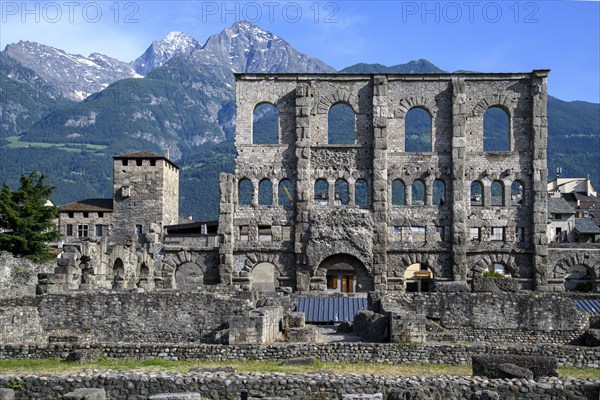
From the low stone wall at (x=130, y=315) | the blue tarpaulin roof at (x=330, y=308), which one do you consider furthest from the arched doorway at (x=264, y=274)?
the low stone wall at (x=130, y=315)

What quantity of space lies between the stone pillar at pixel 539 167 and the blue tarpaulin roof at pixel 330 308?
19047mm

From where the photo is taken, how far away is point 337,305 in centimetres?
3209

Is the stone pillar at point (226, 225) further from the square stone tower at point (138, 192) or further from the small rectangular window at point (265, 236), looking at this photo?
the square stone tower at point (138, 192)

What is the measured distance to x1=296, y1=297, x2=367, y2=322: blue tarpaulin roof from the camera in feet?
101

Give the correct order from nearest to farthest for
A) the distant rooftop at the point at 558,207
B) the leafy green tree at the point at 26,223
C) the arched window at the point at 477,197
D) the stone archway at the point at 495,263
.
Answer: the stone archway at the point at 495,263 < the arched window at the point at 477,197 < the leafy green tree at the point at 26,223 < the distant rooftop at the point at 558,207

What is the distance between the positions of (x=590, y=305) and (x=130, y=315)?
16010 millimetres

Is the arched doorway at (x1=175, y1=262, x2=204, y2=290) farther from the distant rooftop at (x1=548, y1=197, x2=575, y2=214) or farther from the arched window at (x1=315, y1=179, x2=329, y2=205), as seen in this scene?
the distant rooftop at (x1=548, y1=197, x2=575, y2=214)

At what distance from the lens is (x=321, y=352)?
841 inches

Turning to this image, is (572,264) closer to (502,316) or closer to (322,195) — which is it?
(502,316)

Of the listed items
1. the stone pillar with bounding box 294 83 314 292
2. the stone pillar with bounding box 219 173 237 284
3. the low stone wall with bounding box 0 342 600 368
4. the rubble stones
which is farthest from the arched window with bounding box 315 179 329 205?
the rubble stones

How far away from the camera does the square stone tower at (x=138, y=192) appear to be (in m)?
68.3

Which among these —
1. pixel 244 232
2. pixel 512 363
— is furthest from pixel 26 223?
pixel 512 363

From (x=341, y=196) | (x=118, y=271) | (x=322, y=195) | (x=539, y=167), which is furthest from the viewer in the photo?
(x=341, y=196)

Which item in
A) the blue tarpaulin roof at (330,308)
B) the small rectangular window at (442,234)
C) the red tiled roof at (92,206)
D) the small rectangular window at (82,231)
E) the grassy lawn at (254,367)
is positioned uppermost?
the red tiled roof at (92,206)
